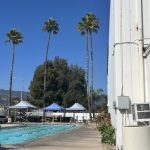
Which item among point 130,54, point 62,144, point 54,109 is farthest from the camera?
point 54,109

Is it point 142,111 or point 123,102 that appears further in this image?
point 123,102

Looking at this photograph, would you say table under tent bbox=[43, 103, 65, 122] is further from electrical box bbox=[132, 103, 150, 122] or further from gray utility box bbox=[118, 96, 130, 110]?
electrical box bbox=[132, 103, 150, 122]

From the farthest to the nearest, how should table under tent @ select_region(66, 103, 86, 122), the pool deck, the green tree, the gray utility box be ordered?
1. the green tree
2. table under tent @ select_region(66, 103, 86, 122)
3. the pool deck
4. the gray utility box

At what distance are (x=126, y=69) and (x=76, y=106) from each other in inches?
2038

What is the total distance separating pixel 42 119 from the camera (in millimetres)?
58438

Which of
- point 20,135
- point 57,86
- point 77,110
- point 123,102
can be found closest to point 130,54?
point 123,102

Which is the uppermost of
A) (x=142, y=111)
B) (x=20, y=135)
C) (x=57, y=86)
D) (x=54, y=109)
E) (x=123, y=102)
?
(x=57, y=86)

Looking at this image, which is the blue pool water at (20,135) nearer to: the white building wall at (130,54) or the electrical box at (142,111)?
the white building wall at (130,54)

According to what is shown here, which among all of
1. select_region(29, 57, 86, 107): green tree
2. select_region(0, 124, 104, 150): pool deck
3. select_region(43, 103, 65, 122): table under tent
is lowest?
select_region(0, 124, 104, 150): pool deck

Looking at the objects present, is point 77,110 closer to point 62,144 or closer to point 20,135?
point 20,135

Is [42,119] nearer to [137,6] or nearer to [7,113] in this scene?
[7,113]

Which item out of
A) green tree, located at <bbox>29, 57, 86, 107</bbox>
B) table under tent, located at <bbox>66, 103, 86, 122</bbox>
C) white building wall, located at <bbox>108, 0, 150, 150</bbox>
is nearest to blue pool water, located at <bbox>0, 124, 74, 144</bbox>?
white building wall, located at <bbox>108, 0, 150, 150</bbox>

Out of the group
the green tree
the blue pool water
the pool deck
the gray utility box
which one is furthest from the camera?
the green tree

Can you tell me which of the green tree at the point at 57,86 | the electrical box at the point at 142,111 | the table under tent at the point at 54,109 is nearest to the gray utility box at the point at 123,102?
the electrical box at the point at 142,111
